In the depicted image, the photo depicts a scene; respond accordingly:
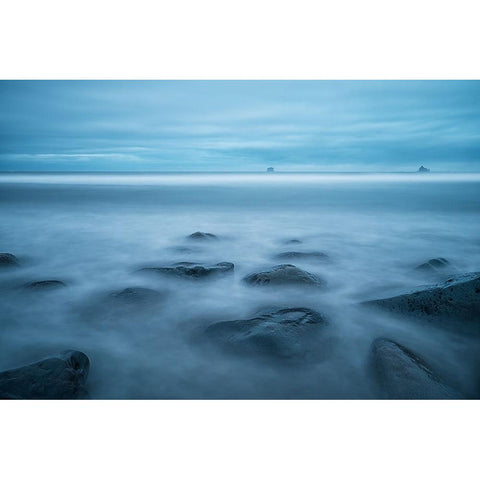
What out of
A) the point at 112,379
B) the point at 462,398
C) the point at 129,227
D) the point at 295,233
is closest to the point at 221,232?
the point at 295,233

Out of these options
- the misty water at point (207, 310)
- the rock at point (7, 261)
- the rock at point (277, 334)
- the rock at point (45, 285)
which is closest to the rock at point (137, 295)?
the misty water at point (207, 310)

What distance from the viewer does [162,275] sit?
4.69m

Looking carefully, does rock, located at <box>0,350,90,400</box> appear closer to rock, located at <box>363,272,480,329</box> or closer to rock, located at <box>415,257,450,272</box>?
rock, located at <box>363,272,480,329</box>

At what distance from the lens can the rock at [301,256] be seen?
582cm

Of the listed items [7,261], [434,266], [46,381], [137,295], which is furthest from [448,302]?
[7,261]

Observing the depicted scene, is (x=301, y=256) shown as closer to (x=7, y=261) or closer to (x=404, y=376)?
(x=404, y=376)

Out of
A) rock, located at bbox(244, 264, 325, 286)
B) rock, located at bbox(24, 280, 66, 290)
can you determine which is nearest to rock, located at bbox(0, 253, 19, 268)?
rock, located at bbox(24, 280, 66, 290)

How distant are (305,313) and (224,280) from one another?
1.52 metres

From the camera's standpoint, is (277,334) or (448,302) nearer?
(277,334)

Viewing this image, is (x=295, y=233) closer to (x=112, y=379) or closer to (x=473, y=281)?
(x=473, y=281)

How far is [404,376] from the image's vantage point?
8.02 feet

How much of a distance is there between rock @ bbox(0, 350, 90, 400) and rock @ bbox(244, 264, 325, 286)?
2425mm

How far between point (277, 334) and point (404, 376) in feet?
3.33

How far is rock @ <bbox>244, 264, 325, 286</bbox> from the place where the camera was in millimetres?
4301
